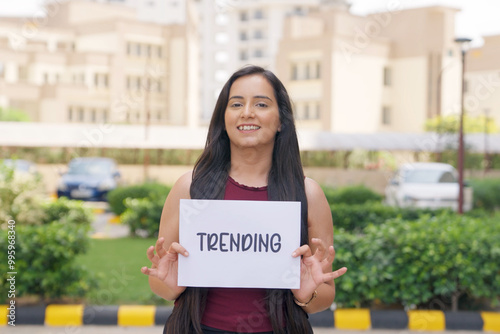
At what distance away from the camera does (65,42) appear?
5094cm

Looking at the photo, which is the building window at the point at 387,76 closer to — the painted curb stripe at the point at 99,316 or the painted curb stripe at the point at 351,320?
the painted curb stripe at the point at 351,320

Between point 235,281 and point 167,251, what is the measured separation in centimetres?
27

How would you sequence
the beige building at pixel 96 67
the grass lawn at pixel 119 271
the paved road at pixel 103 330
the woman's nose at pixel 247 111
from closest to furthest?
1. the woman's nose at pixel 247 111
2. the paved road at pixel 103 330
3. the grass lawn at pixel 119 271
4. the beige building at pixel 96 67

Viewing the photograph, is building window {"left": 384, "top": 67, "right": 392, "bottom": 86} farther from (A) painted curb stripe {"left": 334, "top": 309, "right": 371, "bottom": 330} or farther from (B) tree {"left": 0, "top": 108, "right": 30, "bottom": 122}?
(A) painted curb stripe {"left": 334, "top": 309, "right": 371, "bottom": 330}

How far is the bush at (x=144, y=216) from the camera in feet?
40.2

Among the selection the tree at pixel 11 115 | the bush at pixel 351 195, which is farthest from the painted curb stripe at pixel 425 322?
the tree at pixel 11 115

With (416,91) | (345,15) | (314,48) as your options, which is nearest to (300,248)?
(314,48)

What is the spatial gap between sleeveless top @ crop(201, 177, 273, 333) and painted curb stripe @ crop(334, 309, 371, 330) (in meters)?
4.22

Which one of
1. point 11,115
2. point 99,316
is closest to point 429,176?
point 99,316

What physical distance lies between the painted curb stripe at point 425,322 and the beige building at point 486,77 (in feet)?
143

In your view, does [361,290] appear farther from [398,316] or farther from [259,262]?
[259,262]

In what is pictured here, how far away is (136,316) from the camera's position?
253 inches

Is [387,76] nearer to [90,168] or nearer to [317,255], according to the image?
[90,168]

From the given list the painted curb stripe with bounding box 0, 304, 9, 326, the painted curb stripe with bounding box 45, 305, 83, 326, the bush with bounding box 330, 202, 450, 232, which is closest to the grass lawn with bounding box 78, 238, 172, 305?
the painted curb stripe with bounding box 45, 305, 83, 326
